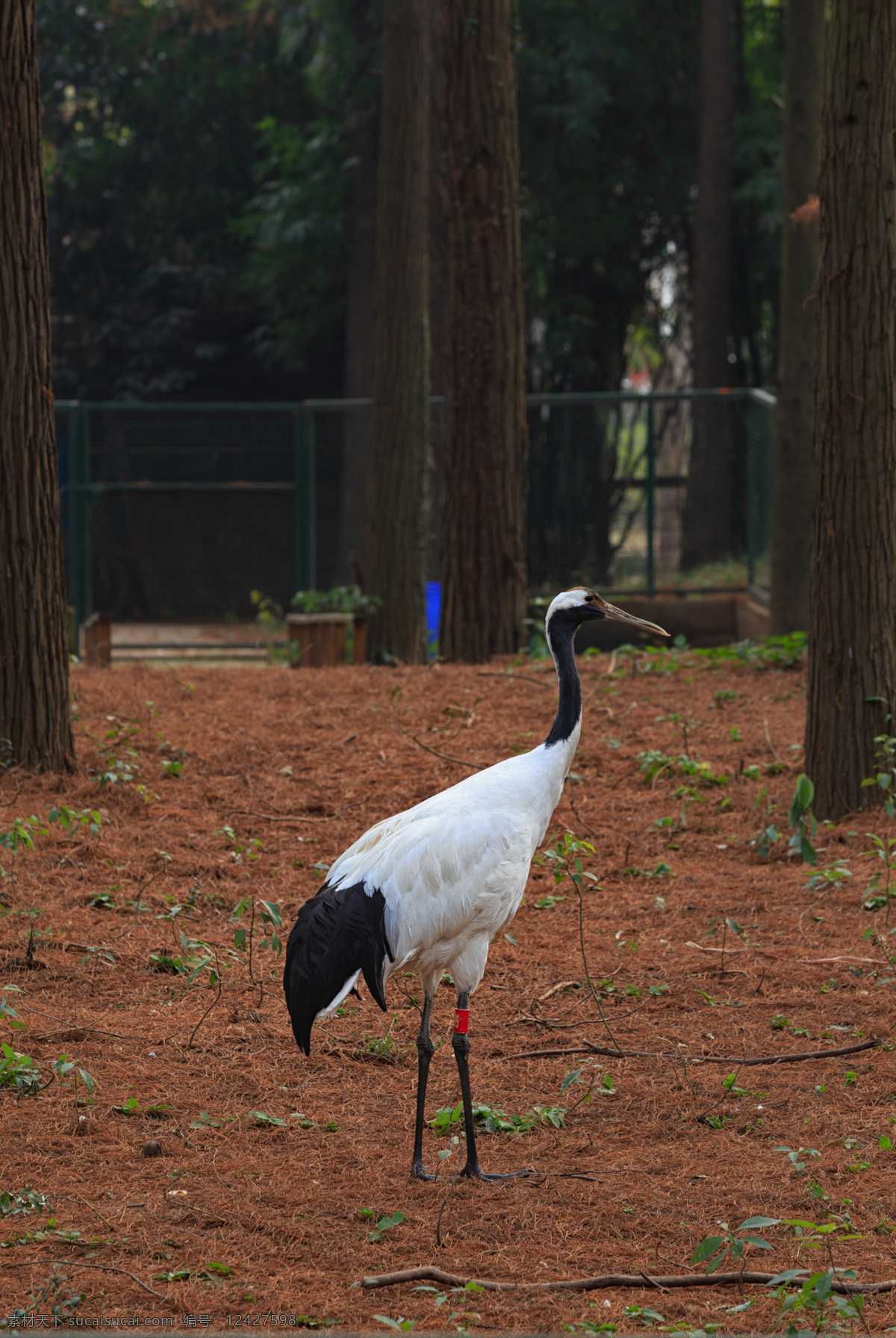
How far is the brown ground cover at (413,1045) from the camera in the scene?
12.6ft

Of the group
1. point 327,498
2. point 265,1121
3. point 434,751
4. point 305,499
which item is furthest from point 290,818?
point 327,498

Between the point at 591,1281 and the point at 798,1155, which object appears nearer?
the point at 591,1281

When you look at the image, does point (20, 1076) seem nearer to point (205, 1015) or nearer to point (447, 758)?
point (205, 1015)

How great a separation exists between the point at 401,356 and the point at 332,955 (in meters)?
9.64

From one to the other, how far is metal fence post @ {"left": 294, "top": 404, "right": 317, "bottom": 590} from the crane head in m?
10.6

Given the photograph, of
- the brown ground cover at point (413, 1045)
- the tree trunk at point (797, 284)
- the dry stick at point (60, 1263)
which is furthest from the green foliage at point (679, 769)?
the tree trunk at point (797, 284)

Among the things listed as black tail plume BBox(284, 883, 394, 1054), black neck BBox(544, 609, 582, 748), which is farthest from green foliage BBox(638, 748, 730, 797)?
black tail plume BBox(284, 883, 394, 1054)

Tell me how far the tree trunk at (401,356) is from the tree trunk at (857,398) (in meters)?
6.18

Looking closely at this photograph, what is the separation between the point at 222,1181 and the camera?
427 cm

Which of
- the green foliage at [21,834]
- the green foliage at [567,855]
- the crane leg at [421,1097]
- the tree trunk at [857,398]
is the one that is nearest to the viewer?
the crane leg at [421,1097]

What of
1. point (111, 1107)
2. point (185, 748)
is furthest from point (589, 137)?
point (111, 1107)

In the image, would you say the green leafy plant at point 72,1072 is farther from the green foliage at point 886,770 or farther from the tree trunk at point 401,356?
the tree trunk at point 401,356

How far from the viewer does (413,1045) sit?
18.0ft

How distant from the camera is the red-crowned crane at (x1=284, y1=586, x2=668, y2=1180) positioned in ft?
14.7
